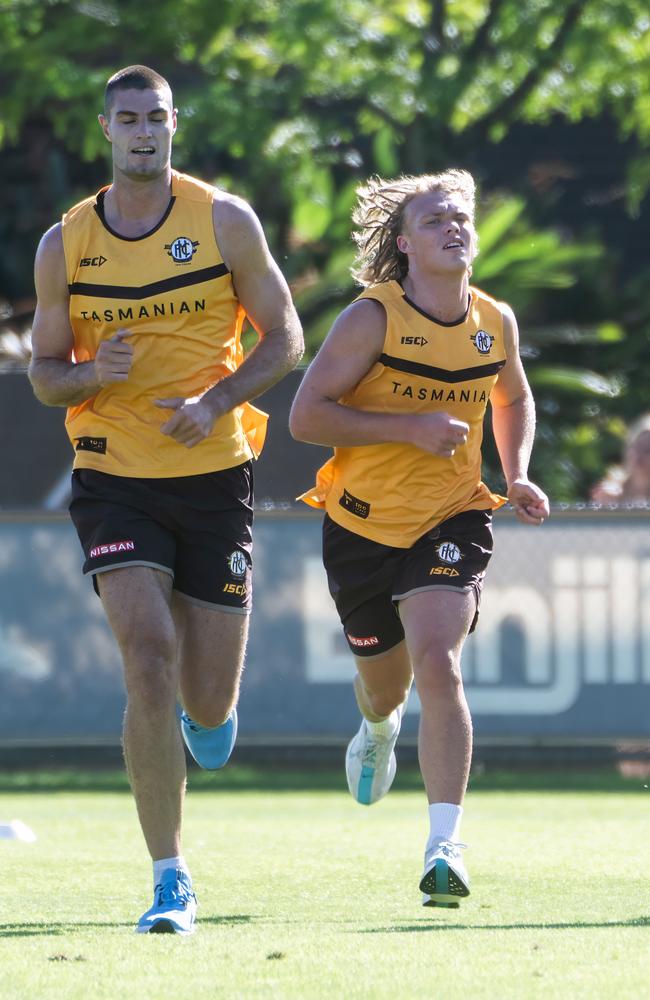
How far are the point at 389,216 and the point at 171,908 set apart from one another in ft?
7.87

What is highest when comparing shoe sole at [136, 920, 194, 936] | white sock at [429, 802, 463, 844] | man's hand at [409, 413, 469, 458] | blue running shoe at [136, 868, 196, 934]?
man's hand at [409, 413, 469, 458]

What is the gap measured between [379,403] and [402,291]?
0.36 m

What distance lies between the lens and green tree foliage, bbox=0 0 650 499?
17000 mm

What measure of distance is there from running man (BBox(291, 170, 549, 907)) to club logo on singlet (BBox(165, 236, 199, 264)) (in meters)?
0.56

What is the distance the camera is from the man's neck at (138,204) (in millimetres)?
5648

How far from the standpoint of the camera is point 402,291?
19.9ft

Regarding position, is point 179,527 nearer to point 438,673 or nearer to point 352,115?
point 438,673

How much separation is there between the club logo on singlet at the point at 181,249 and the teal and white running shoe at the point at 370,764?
6.62 feet

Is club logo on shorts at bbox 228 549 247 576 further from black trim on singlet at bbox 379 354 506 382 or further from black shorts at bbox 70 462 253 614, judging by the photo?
black trim on singlet at bbox 379 354 506 382

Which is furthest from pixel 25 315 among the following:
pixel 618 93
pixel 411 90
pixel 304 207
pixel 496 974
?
pixel 496 974

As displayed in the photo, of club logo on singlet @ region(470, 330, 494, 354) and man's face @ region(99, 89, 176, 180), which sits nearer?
man's face @ region(99, 89, 176, 180)

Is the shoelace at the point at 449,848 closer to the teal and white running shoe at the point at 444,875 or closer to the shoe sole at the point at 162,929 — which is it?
the teal and white running shoe at the point at 444,875

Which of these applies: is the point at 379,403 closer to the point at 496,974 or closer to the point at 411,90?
the point at 496,974

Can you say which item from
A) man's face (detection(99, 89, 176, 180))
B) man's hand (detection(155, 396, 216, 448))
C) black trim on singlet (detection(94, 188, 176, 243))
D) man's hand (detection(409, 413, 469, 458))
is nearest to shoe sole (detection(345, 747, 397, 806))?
man's hand (detection(409, 413, 469, 458))
